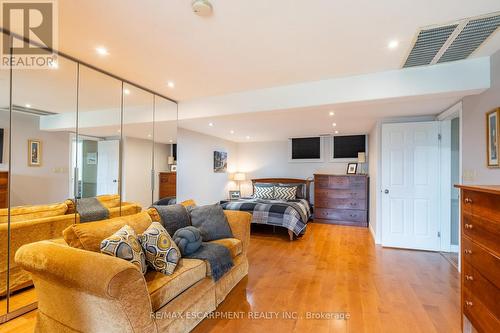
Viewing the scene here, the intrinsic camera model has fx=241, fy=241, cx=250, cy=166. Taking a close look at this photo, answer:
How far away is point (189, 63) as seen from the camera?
2.49 metres

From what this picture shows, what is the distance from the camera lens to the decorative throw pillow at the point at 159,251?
6.13ft

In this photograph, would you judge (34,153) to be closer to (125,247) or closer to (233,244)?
(125,247)

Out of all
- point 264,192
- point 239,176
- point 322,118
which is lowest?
point 264,192

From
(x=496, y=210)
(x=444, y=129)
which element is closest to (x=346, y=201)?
(x=444, y=129)

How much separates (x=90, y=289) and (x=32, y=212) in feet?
4.90

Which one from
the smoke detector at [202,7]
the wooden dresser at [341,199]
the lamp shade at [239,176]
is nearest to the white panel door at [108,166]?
the smoke detector at [202,7]

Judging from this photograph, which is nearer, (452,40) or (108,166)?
(452,40)

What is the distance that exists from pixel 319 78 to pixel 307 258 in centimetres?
243

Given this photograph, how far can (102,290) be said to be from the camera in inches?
51.5

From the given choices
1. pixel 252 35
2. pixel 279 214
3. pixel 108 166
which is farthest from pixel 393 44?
pixel 108 166

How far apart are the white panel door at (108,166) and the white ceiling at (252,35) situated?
0.87m

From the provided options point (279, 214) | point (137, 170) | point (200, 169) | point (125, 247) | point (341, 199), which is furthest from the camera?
point (341, 199)

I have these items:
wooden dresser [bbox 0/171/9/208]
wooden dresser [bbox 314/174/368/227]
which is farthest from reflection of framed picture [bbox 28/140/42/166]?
wooden dresser [bbox 314/174/368/227]

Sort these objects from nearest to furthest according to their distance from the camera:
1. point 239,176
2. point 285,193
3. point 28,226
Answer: point 28,226 < point 285,193 < point 239,176
